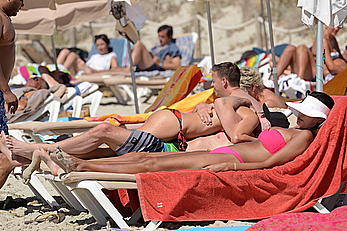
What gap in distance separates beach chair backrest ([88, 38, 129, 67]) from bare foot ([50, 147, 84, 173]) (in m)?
9.02

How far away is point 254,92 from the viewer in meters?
5.45

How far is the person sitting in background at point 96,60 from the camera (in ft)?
40.7

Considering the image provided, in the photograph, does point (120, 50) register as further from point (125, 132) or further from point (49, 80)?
point (125, 132)

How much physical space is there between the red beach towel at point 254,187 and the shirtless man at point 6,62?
108 cm

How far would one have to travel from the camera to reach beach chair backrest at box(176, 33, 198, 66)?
12.8m

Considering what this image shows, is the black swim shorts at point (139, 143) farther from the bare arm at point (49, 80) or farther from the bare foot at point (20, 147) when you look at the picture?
the bare arm at point (49, 80)

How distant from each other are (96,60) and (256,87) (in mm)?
7557

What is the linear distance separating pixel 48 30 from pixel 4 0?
4.82 m

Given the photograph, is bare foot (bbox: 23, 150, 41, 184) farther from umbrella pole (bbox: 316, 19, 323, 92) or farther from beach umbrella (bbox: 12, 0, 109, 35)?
beach umbrella (bbox: 12, 0, 109, 35)

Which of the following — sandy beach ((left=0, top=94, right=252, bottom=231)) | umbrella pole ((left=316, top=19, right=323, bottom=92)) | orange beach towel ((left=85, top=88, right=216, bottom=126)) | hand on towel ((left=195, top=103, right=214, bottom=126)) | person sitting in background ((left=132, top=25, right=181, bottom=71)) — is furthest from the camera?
person sitting in background ((left=132, top=25, right=181, bottom=71))

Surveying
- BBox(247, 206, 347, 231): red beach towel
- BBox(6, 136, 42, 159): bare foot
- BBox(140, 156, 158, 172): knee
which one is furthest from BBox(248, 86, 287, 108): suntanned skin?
BBox(247, 206, 347, 231): red beach towel

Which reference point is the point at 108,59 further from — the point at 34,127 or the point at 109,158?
the point at 109,158

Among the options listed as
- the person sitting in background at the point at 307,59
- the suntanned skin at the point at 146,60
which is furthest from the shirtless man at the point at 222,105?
the suntanned skin at the point at 146,60

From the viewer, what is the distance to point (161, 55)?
497 inches
